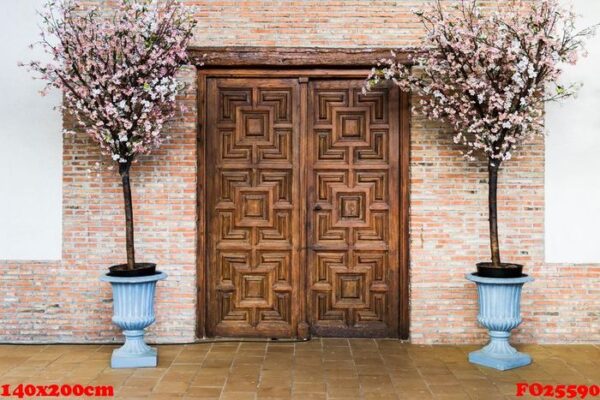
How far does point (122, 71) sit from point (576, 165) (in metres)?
4.51

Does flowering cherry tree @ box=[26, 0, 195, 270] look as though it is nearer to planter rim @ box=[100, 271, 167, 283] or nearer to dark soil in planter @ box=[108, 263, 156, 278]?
dark soil in planter @ box=[108, 263, 156, 278]

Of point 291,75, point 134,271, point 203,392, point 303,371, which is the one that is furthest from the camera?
point 291,75

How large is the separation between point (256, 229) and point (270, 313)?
0.89 metres

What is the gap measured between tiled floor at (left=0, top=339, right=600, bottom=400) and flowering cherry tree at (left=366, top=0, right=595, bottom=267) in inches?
41.7

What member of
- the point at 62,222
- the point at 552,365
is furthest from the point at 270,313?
the point at 552,365

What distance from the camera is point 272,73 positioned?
641 centimetres

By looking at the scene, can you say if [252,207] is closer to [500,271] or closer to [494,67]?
[500,271]

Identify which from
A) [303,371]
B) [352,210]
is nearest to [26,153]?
[352,210]

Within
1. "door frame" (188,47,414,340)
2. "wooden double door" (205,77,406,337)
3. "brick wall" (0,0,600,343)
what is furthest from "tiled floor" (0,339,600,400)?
"door frame" (188,47,414,340)

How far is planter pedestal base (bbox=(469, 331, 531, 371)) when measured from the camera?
549 centimetres

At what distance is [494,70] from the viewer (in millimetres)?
5422

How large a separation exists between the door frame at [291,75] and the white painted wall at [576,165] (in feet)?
4.75

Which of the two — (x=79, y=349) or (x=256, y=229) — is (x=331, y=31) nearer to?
(x=256, y=229)

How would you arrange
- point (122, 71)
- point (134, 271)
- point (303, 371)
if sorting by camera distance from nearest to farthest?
point (122, 71) < point (303, 371) < point (134, 271)
